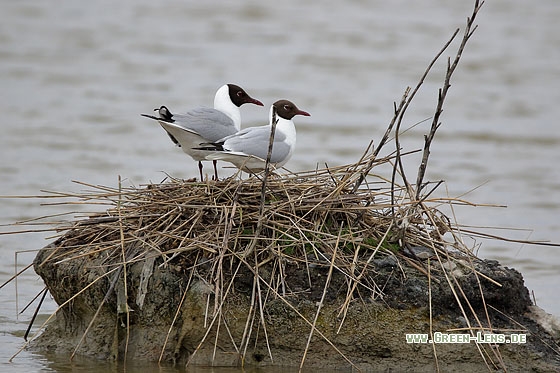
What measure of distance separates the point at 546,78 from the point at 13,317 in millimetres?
14168

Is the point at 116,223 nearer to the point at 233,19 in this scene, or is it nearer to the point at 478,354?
the point at 478,354

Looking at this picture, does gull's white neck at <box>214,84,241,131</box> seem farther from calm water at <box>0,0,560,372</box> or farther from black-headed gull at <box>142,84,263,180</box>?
calm water at <box>0,0,560,372</box>

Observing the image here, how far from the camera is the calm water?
1137 cm

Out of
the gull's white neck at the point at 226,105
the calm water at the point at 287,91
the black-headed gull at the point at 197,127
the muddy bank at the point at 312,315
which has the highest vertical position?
the calm water at the point at 287,91

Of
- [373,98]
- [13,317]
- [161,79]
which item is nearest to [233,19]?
[161,79]

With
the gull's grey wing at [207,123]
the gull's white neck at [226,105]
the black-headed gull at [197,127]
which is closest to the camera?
the black-headed gull at [197,127]

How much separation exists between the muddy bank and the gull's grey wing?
1389mm

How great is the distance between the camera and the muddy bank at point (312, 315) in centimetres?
620

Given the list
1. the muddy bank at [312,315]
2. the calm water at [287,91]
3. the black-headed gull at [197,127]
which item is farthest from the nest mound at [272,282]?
the black-headed gull at [197,127]

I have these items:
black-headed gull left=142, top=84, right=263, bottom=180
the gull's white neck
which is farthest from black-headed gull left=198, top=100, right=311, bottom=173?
the gull's white neck

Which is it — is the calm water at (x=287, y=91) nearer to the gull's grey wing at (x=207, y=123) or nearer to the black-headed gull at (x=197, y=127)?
the black-headed gull at (x=197, y=127)

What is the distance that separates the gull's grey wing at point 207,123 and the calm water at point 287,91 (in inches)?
24.9

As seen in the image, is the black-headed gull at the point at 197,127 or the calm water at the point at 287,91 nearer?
the black-headed gull at the point at 197,127

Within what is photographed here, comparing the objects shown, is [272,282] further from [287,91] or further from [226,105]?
[287,91]
